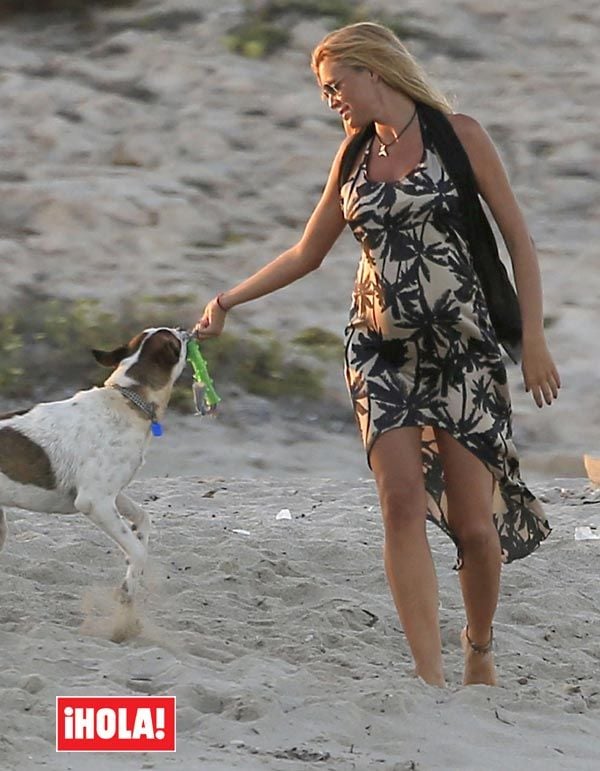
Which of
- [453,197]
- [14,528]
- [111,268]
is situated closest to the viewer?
[453,197]

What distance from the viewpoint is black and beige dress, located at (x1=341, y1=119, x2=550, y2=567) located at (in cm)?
467

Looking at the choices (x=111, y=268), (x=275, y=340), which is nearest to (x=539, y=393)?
(x=275, y=340)

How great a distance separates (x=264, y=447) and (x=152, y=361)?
631 cm

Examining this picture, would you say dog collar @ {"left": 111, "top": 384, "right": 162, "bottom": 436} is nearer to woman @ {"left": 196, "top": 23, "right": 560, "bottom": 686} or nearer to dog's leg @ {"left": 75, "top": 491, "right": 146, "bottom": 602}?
dog's leg @ {"left": 75, "top": 491, "right": 146, "bottom": 602}

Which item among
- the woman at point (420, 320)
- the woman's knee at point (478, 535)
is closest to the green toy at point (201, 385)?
the woman at point (420, 320)

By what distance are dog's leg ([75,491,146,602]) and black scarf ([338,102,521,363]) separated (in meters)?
1.57

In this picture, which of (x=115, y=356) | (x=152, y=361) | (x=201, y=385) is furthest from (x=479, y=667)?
(x=115, y=356)

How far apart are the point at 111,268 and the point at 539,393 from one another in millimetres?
10393

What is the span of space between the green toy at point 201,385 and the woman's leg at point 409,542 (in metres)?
1.10

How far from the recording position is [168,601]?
599 cm

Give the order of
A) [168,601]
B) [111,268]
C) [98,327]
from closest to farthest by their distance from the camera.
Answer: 1. [168,601]
2. [98,327]
3. [111,268]

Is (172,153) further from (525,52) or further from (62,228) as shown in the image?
(525,52)

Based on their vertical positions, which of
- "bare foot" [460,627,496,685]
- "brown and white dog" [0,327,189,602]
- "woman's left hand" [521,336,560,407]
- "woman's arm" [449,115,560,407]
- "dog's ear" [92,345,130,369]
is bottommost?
"bare foot" [460,627,496,685]

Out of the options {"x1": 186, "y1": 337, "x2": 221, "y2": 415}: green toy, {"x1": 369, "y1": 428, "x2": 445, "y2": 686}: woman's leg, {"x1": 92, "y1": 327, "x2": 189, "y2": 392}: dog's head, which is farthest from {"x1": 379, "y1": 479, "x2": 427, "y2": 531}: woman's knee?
{"x1": 92, "y1": 327, "x2": 189, "y2": 392}: dog's head
